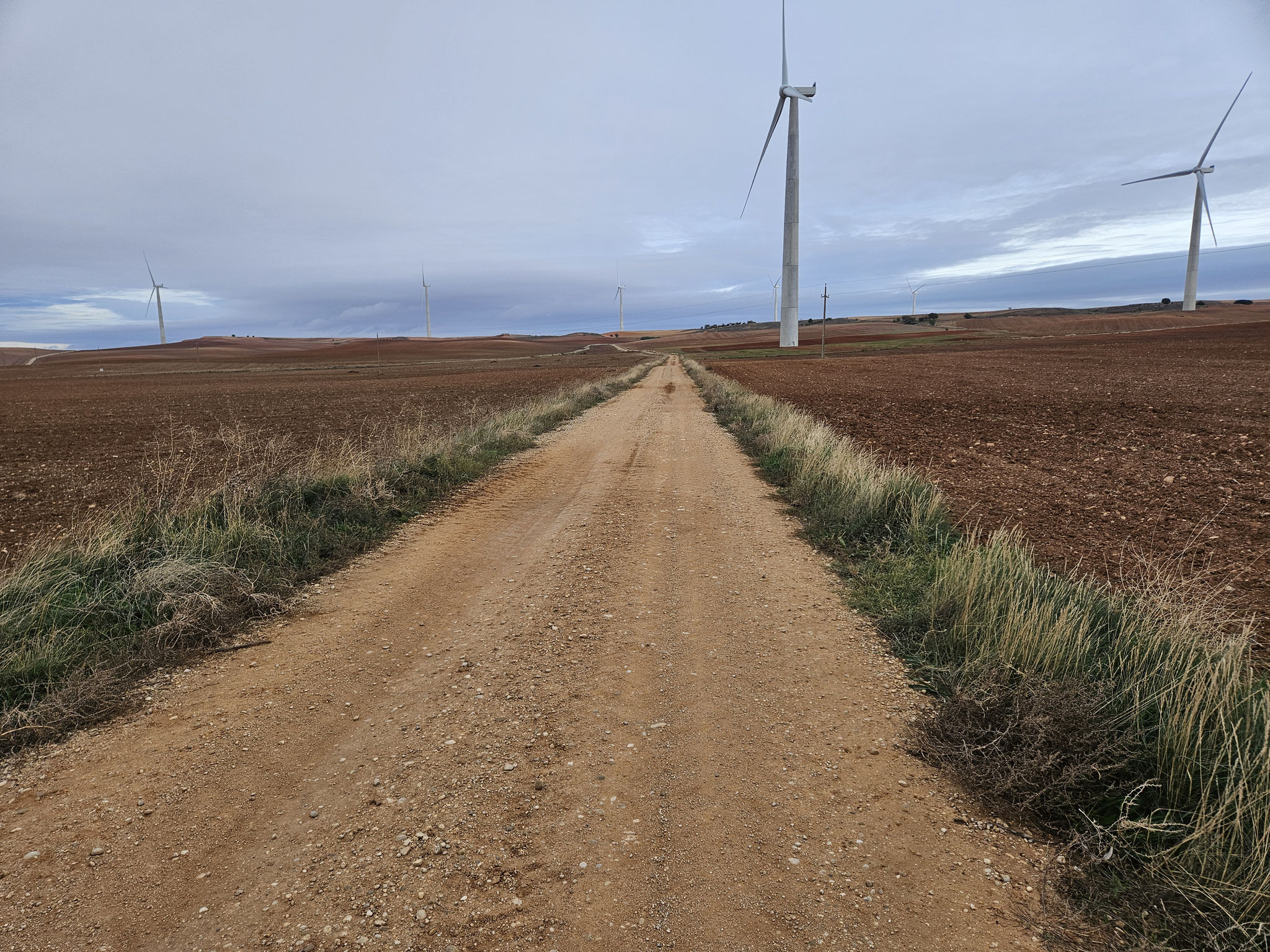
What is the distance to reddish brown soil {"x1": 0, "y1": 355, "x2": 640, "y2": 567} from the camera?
10.5m

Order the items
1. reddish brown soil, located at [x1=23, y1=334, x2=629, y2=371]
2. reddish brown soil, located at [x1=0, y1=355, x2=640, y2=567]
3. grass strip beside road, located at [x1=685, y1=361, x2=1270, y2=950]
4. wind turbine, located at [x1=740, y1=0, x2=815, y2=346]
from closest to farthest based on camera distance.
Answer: grass strip beside road, located at [x1=685, y1=361, x2=1270, y2=950] → reddish brown soil, located at [x1=0, y1=355, x2=640, y2=567] → wind turbine, located at [x1=740, y1=0, x2=815, y2=346] → reddish brown soil, located at [x1=23, y1=334, x2=629, y2=371]

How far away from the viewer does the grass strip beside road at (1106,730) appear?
8.63 ft

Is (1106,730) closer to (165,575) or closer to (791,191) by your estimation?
(165,575)

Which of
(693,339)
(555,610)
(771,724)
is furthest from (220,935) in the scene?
(693,339)

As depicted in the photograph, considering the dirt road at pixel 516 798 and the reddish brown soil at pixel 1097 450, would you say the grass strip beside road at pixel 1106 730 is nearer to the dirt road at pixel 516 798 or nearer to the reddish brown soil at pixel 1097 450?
the dirt road at pixel 516 798

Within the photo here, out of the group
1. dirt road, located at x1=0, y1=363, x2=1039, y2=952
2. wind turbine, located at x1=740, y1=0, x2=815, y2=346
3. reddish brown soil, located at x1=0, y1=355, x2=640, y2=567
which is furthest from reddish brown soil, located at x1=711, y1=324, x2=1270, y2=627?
wind turbine, located at x1=740, y1=0, x2=815, y2=346

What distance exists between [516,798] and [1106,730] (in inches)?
131

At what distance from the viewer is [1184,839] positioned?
2676 millimetres

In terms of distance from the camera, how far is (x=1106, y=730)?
3492 millimetres

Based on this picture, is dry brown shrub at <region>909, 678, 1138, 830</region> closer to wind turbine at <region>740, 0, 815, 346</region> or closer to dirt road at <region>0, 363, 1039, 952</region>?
dirt road at <region>0, 363, 1039, 952</region>

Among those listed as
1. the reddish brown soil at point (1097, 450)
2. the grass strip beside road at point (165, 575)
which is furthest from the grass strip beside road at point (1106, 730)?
the grass strip beside road at point (165, 575)

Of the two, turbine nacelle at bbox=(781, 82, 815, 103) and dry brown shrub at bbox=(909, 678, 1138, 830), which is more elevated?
turbine nacelle at bbox=(781, 82, 815, 103)

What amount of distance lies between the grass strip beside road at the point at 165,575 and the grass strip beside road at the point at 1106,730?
552 centimetres

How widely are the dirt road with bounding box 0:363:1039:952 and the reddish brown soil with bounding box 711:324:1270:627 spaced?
13.3ft
